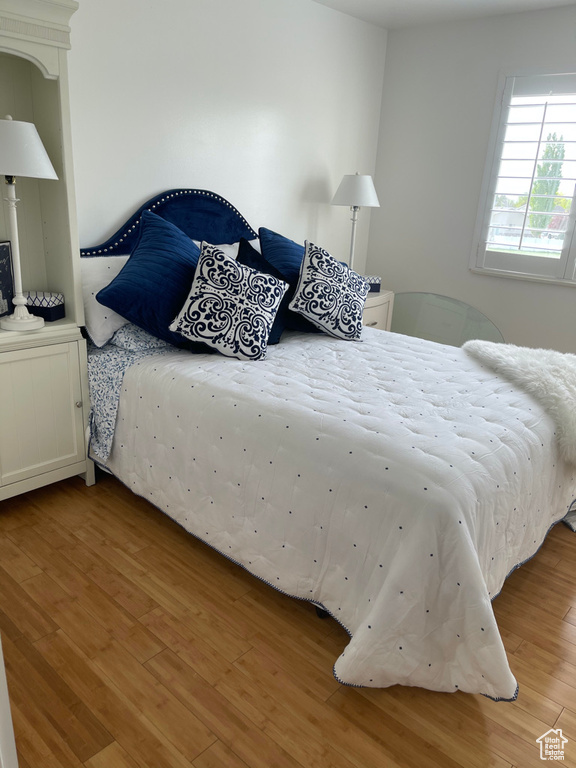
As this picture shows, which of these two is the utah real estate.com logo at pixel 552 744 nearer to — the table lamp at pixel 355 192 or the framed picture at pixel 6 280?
the framed picture at pixel 6 280

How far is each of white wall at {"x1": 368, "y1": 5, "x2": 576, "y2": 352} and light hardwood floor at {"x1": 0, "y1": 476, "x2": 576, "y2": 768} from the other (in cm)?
200

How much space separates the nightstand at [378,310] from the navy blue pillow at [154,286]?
142 centimetres

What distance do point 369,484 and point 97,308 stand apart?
57.9 inches

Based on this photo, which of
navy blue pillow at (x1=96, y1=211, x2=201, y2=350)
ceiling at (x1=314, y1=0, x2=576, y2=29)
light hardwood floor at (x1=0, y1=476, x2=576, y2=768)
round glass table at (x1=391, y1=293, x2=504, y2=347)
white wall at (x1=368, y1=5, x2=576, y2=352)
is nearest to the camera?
light hardwood floor at (x1=0, y1=476, x2=576, y2=768)

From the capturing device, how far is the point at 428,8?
135 inches

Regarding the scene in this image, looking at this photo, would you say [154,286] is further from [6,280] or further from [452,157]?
[452,157]

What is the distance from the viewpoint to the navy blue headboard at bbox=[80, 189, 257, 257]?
2727 millimetres

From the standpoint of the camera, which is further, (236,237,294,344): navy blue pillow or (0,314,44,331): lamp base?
(236,237,294,344): navy blue pillow

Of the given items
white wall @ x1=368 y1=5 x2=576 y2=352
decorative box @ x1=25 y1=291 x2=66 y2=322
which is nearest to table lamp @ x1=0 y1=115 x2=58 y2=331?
decorative box @ x1=25 y1=291 x2=66 y2=322

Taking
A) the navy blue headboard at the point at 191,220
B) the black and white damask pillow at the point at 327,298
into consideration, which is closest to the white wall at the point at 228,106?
the navy blue headboard at the point at 191,220

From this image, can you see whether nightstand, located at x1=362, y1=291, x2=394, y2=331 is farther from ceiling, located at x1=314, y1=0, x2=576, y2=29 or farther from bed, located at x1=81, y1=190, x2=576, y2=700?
ceiling, located at x1=314, y1=0, x2=576, y2=29

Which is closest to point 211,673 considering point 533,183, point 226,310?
point 226,310

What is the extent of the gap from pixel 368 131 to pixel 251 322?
247 cm

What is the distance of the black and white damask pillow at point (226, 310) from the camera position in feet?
7.53
